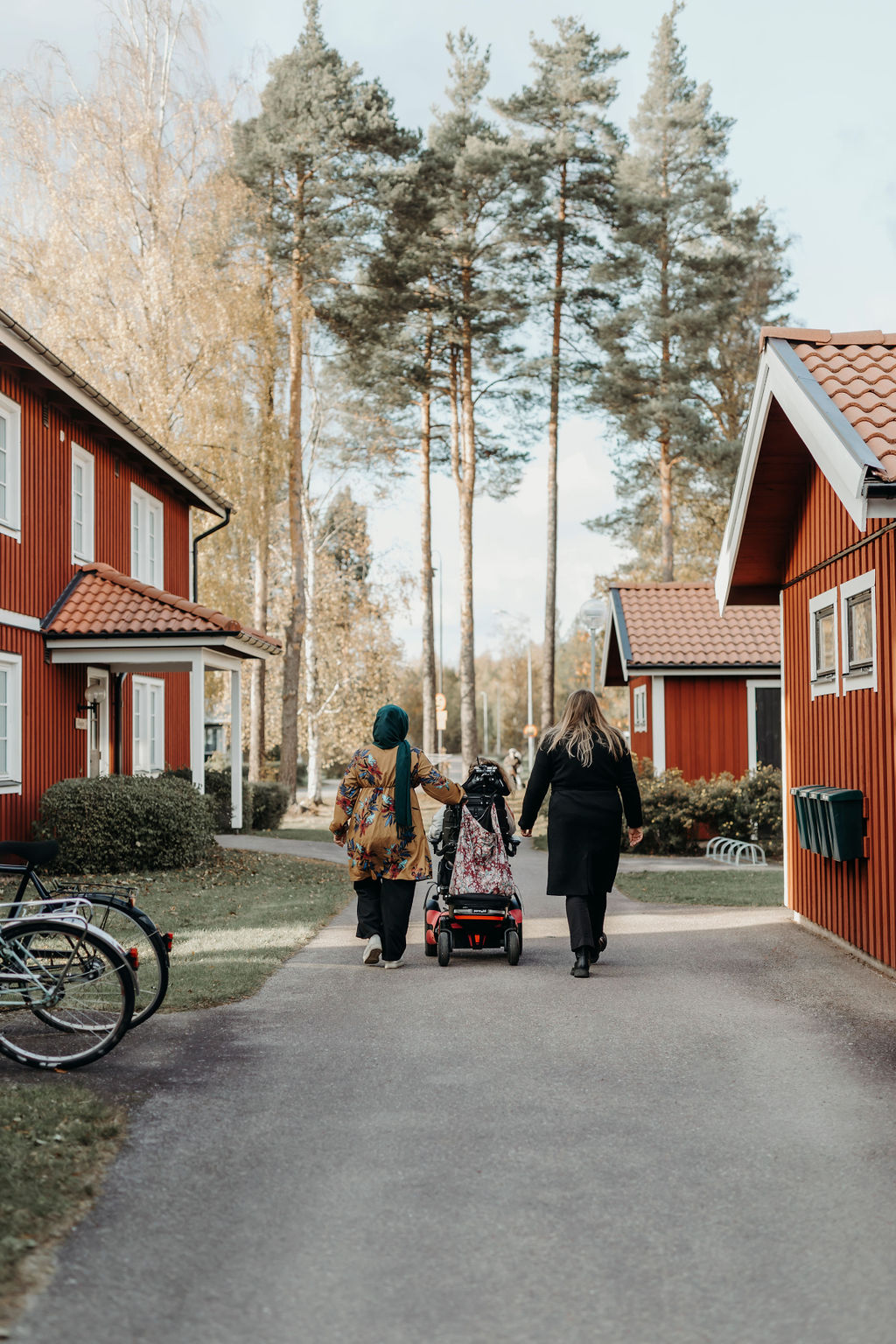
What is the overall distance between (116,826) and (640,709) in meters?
12.3

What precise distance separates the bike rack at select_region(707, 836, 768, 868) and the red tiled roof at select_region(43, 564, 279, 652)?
7717mm

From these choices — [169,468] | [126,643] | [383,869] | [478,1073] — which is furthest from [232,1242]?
[169,468]

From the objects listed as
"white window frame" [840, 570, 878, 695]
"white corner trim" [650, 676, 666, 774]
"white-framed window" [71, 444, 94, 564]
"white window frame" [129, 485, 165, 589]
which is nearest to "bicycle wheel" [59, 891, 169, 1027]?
"white window frame" [840, 570, 878, 695]

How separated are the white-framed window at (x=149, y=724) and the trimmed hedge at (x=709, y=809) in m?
8.61

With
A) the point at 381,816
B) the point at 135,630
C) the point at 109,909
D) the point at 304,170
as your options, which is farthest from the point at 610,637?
the point at 109,909

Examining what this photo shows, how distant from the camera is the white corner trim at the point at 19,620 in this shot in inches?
635

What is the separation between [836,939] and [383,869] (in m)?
3.87

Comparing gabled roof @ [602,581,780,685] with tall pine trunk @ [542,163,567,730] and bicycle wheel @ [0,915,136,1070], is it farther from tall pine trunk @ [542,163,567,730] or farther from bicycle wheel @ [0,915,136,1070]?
bicycle wheel @ [0,915,136,1070]

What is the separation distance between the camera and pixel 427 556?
38.9 metres

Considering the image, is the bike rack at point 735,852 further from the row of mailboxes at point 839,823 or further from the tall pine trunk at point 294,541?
the tall pine trunk at point 294,541

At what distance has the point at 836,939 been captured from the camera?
10.4m

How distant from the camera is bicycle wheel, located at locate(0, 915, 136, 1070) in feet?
20.1

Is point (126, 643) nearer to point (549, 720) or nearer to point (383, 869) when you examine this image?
point (383, 869)

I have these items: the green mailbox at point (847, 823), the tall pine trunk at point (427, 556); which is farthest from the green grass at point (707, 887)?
the tall pine trunk at point (427, 556)
